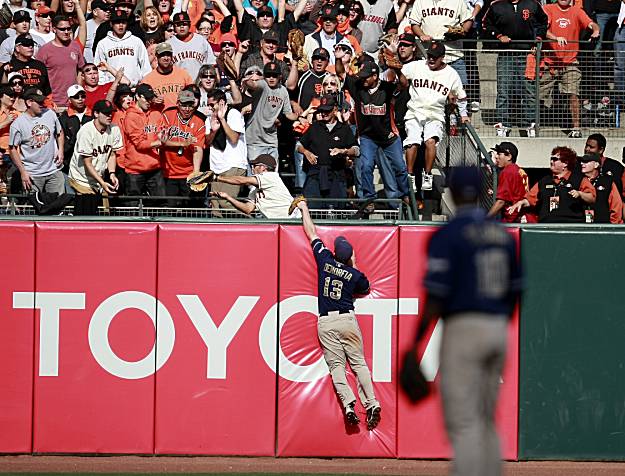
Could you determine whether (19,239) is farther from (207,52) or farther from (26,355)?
(207,52)

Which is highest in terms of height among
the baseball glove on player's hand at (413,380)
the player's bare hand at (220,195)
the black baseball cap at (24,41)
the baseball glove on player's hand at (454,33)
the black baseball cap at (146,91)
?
the baseball glove on player's hand at (454,33)

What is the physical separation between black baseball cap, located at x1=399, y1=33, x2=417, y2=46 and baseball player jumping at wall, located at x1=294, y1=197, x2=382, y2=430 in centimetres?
419

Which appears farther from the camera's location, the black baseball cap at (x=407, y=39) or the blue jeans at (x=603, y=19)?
the blue jeans at (x=603, y=19)

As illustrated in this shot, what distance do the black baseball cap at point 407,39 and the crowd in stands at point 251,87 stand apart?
0.08m

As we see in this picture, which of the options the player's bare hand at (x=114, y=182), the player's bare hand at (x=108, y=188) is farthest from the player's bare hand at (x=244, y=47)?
the player's bare hand at (x=108, y=188)

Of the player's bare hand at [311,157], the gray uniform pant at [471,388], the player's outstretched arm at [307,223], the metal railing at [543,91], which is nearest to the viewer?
the gray uniform pant at [471,388]

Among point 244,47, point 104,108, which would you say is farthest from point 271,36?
point 104,108

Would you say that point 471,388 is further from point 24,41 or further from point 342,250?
point 24,41

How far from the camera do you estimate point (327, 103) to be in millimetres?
14484

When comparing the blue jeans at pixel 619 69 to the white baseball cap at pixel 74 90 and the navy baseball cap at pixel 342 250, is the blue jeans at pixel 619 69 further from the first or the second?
the white baseball cap at pixel 74 90

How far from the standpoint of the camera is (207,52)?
16.1m

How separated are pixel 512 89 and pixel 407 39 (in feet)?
6.81

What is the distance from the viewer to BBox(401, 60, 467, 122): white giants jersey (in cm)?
1505

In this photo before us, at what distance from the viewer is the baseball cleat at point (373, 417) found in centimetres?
1205
